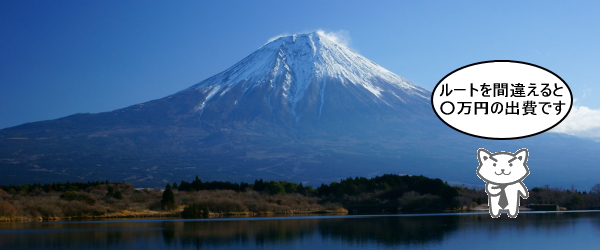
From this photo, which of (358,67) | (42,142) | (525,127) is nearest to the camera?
(525,127)

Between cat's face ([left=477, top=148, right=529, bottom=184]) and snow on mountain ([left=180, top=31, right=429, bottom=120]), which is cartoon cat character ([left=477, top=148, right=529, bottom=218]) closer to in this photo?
cat's face ([left=477, top=148, right=529, bottom=184])

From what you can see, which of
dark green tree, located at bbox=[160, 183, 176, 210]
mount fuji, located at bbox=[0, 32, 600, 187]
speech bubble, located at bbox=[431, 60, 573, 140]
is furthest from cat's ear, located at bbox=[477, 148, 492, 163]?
mount fuji, located at bbox=[0, 32, 600, 187]

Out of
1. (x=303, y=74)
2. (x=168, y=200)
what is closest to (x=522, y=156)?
(x=168, y=200)

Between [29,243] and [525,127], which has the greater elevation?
[525,127]

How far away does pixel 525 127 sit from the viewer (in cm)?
901

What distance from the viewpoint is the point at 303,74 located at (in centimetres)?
16138

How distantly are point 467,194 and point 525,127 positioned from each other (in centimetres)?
5268

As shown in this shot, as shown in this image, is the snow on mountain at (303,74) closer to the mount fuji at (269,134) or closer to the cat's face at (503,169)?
the mount fuji at (269,134)

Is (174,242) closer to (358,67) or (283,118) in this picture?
(283,118)

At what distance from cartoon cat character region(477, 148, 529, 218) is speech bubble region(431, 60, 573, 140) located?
1891 millimetres

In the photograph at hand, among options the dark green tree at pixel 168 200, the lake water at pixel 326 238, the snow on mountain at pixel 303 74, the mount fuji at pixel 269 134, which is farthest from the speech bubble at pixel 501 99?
the snow on mountain at pixel 303 74

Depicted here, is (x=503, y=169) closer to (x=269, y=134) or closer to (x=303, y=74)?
(x=269, y=134)

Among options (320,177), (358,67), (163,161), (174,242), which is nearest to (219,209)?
(174,242)

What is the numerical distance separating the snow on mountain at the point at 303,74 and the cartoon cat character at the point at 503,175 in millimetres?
137793
